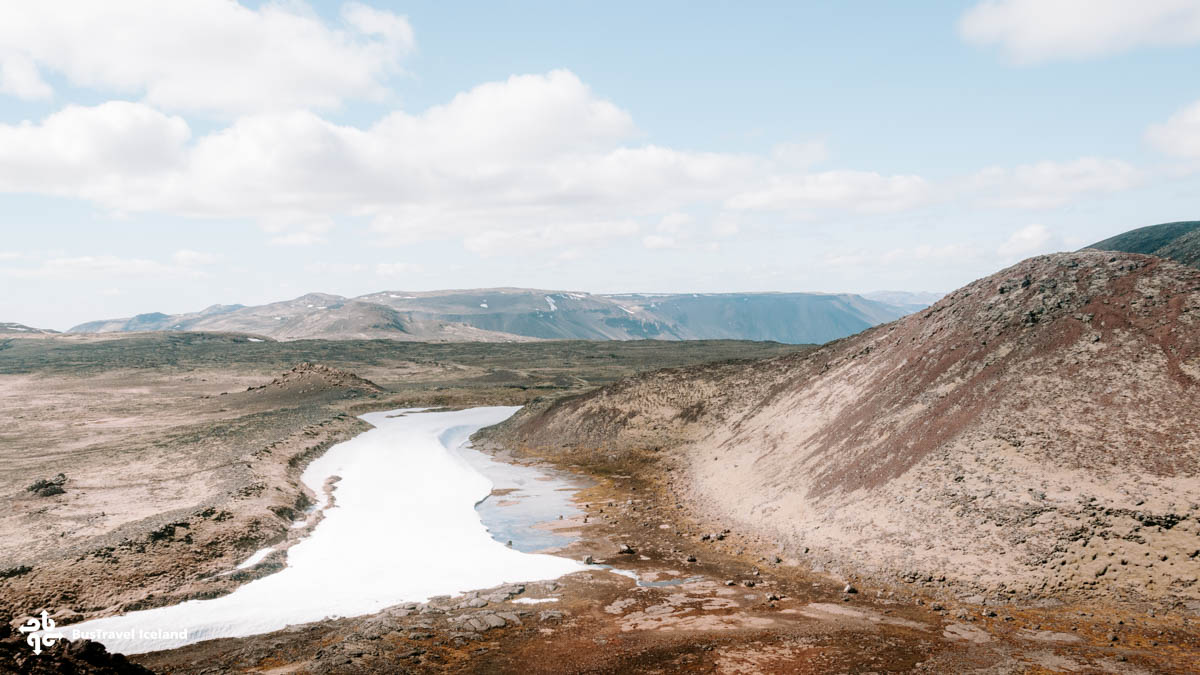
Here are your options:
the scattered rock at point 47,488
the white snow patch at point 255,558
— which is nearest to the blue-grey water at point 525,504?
the white snow patch at point 255,558

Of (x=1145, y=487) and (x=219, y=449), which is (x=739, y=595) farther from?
(x=219, y=449)

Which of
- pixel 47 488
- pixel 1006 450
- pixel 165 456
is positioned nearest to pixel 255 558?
pixel 47 488

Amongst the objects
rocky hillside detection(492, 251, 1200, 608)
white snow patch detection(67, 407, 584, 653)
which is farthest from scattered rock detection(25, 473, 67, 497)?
rocky hillside detection(492, 251, 1200, 608)

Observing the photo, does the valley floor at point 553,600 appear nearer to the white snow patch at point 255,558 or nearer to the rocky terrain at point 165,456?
the rocky terrain at point 165,456

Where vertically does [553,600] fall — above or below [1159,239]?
below

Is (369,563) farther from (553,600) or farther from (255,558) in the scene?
(553,600)

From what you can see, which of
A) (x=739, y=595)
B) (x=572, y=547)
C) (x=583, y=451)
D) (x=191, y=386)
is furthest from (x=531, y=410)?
(x=191, y=386)
